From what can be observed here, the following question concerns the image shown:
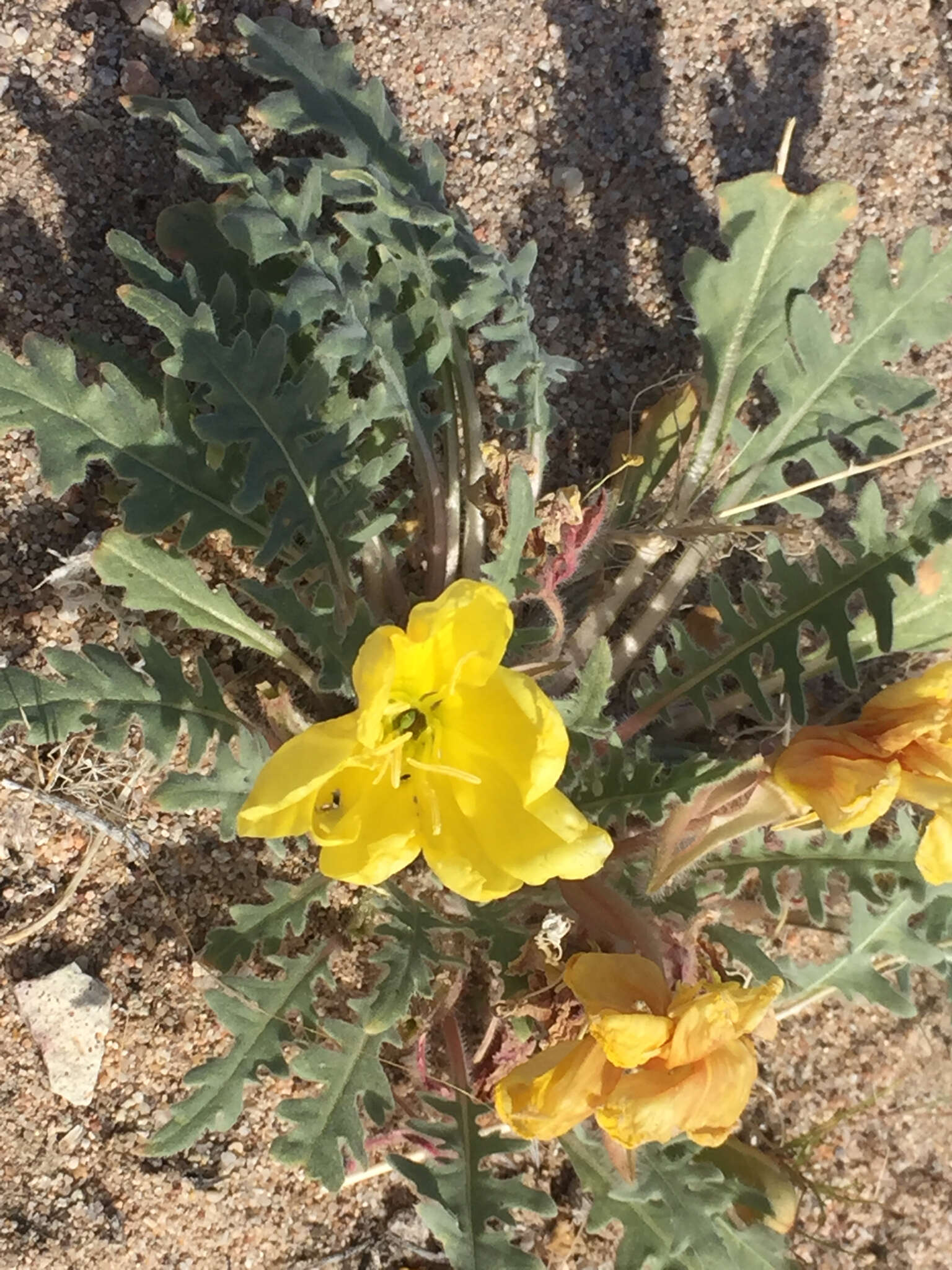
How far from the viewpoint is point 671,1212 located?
2494 millimetres

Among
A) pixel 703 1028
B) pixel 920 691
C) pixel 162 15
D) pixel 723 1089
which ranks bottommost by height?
pixel 723 1089

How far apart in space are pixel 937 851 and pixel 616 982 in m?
0.65

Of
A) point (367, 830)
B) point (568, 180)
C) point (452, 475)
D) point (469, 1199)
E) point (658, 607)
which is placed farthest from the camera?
point (568, 180)

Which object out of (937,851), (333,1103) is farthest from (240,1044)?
(937,851)

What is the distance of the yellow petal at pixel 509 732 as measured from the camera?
6.15ft

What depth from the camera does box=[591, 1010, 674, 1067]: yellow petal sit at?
2014 millimetres

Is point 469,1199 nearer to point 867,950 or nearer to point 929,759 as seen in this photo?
point 867,950

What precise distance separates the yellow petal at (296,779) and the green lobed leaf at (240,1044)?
0.72 metres

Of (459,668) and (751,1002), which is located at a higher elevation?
(459,668)

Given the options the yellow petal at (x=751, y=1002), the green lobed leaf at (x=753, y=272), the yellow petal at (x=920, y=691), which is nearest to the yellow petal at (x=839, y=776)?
the yellow petal at (x=920, y=691)

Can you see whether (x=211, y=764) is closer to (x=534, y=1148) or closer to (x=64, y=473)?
(x=64, y=473)

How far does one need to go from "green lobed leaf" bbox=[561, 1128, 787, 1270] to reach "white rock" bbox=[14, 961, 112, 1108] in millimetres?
1175

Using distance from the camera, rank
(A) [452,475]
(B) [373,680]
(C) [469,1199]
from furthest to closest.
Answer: (A) [452,475] < (C) [469,1199] < (B) [373,680]

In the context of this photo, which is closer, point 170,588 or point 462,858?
point 462,858
